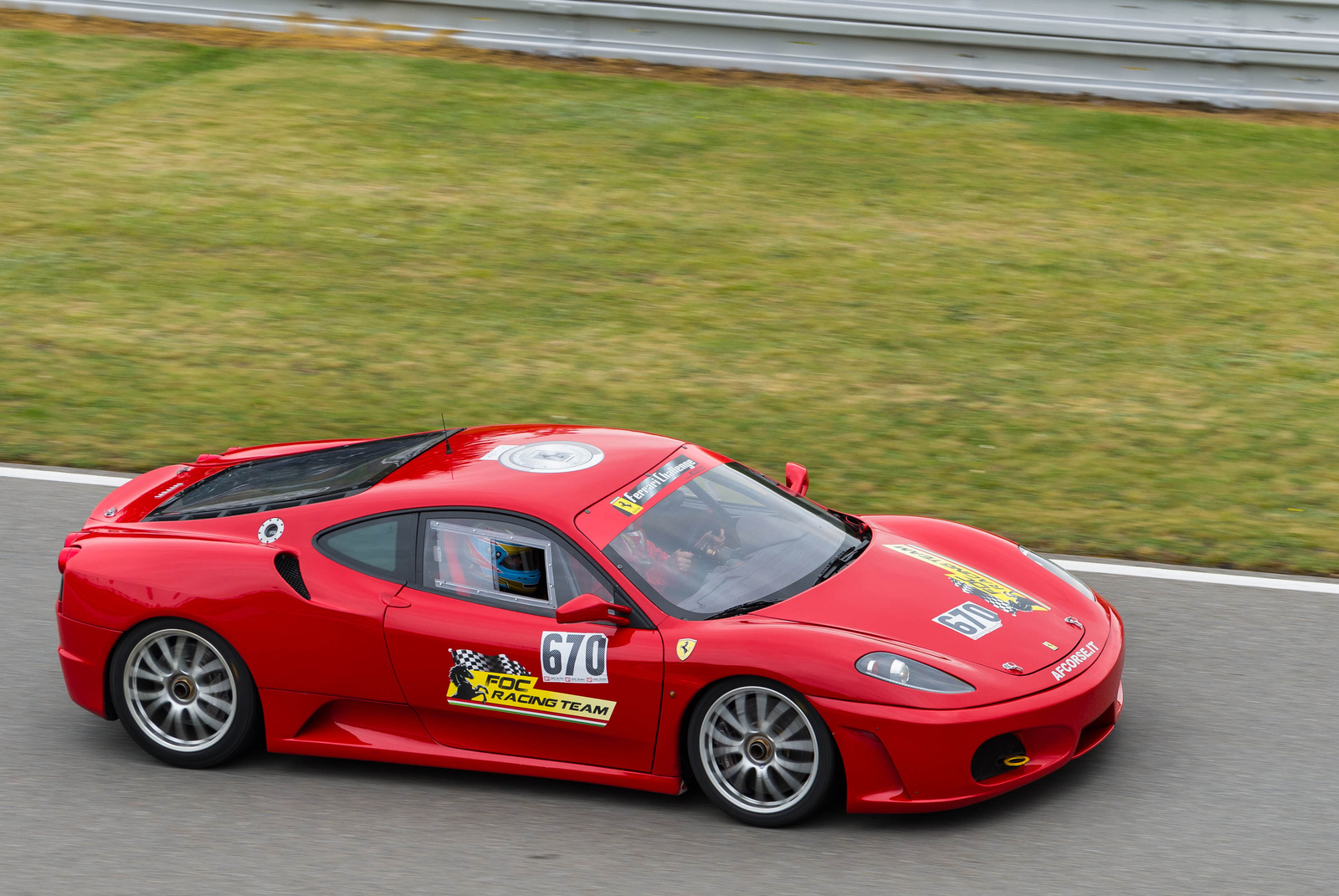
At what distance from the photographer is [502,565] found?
5719mm

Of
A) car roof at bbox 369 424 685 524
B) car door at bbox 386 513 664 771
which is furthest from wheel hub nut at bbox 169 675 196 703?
car roof at bbox 369 424 685 524

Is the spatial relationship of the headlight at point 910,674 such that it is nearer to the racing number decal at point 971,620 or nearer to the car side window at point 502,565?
the racing number decal at point 971,620

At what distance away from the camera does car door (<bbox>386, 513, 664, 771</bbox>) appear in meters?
5.48

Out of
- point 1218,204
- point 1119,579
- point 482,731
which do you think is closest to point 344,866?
point 482,731

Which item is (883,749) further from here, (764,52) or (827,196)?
(764,52)

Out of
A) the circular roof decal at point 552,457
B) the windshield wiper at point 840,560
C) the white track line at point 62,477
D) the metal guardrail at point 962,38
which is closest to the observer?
the windshield wiper at point 840,560

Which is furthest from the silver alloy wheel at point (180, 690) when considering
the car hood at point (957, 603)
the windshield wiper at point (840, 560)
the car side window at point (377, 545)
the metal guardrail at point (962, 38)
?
the metal guardrail at point (962, 38)

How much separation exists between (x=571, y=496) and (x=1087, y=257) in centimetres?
714

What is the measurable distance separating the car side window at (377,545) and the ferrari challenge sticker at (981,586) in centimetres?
192

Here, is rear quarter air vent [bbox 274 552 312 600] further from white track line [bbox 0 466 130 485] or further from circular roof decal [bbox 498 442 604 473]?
white track line [bbox 0 466 130 485]

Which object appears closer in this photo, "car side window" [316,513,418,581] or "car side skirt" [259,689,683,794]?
"car side skirt" [259,689,683,794]

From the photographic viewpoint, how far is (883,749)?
5.23 m

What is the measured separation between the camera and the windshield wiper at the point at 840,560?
5.91 meters

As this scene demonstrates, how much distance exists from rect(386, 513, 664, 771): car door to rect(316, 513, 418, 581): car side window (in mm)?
62
